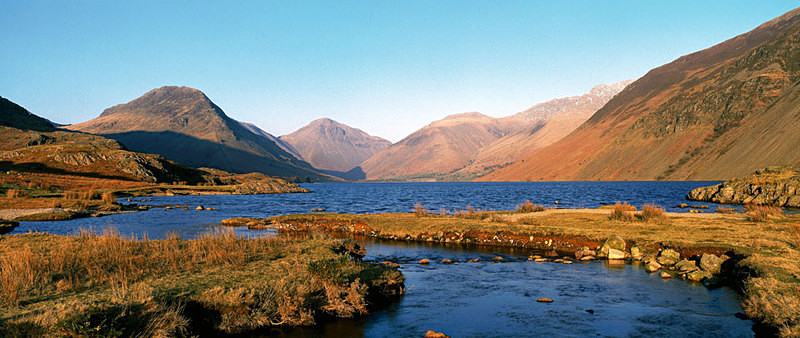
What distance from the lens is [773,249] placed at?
23.7 metres

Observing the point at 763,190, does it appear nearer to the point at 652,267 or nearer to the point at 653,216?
the point at 653,216

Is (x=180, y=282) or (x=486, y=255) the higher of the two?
(x=180, y=282)

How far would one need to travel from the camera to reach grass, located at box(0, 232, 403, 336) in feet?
38.9

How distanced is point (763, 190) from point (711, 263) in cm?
6358

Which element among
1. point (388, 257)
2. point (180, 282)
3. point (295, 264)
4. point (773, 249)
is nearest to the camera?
point (180, 282)

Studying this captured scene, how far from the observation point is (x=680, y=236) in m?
29.9

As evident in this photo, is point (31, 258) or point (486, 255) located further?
point (486, 255)

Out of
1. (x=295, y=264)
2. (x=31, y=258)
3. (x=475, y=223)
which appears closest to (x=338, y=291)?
(x=295, y=264)

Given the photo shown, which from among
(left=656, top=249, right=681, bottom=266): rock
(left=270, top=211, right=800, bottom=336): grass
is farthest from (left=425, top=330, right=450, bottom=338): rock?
(left=656, top=249, right=681, bottom=266): rock

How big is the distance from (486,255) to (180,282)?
2121 cm

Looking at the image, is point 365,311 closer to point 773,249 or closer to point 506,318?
point 506,318

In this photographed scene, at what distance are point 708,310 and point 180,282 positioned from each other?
2080 cm

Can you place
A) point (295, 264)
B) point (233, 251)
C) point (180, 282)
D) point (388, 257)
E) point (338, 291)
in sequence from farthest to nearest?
point (388, 257)
point (233, 251)
point (295, 264)
point (338, 291)
point (180, 282)

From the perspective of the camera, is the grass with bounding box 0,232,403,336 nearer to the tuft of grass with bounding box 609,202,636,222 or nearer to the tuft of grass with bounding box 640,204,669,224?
the tuft of grass with bounding box 640,204,669,224
